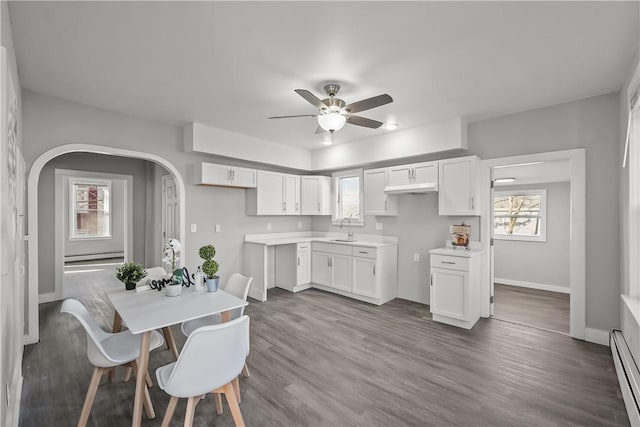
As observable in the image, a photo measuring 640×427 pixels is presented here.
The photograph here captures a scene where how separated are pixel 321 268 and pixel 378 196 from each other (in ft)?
5.17

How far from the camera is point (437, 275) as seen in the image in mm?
3854

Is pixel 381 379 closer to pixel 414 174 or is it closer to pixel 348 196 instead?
pixel 414 174

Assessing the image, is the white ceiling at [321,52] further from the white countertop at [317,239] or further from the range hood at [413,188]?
the white countertop at [317,239]

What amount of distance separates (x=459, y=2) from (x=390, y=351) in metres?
2.91

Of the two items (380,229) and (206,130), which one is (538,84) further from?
(206,130)

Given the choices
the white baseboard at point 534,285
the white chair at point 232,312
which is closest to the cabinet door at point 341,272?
the white chair at point 232,312

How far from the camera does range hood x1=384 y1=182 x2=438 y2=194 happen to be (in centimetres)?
410

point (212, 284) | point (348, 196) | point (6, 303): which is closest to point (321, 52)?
point (212, 284)

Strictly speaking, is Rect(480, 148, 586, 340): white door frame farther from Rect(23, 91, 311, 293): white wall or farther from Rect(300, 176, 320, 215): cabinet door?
Rect(23, 91, 311, 293): white wall

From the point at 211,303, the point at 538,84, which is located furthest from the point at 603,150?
the point at 211,303

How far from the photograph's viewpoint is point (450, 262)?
3.73 m

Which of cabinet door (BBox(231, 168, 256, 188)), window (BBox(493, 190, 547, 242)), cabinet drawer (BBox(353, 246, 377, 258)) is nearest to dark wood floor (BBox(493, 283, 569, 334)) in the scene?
window (BBox(493, 190, 547, 242))

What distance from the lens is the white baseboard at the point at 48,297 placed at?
15.3 ft

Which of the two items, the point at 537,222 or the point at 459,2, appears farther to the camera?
the point at 537,222
